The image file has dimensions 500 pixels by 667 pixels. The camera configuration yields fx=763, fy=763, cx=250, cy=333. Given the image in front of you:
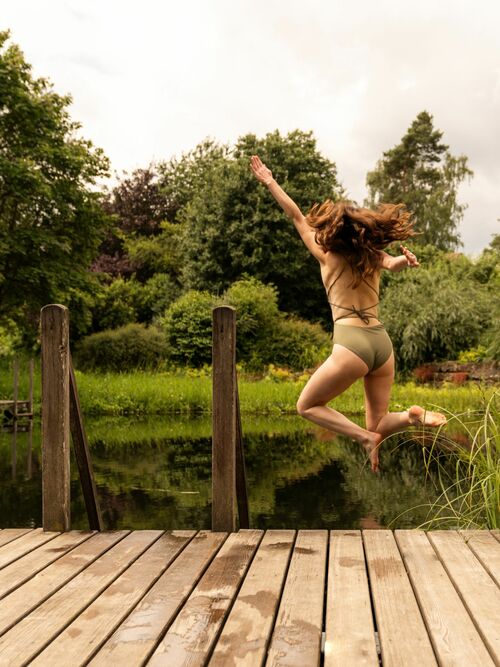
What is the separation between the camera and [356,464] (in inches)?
405

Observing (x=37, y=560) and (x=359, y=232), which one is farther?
(x=359, y=232)

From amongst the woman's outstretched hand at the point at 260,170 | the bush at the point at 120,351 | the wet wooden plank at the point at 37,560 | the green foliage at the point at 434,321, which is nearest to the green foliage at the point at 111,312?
the bush at the point at 120,351

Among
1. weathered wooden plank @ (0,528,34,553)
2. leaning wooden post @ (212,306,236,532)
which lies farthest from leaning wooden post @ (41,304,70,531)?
leaning wooden post @ (212,306,236,532)

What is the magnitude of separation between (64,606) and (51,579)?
14.5 inches

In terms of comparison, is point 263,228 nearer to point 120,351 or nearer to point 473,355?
point 120,351

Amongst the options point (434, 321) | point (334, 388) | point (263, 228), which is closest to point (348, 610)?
point (334, 388)

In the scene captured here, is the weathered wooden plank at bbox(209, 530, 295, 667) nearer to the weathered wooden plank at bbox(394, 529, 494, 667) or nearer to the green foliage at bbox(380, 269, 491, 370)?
the weathered wooden plank at bbox(394, 529, 494, 667)

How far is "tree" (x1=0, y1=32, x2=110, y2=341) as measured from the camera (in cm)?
1750

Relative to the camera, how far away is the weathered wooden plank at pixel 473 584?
2.49 metres

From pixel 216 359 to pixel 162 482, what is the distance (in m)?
5.14

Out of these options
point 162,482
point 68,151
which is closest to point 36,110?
point 68,151

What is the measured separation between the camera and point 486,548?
358 cm

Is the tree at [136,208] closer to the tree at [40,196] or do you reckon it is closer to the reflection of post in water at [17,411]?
the tree at [40,196]

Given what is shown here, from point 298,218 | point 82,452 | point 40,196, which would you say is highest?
point 40,196
